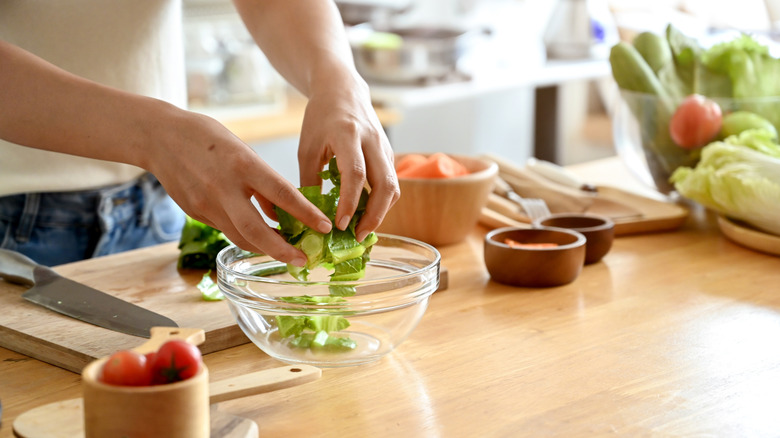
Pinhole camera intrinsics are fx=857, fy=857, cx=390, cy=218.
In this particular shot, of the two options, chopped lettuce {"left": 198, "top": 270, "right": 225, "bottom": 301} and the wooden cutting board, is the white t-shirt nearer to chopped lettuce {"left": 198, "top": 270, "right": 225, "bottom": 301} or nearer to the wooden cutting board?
the wooden cutting board

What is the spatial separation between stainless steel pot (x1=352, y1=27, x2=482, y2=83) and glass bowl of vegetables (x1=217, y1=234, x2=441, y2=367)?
2.43 meters

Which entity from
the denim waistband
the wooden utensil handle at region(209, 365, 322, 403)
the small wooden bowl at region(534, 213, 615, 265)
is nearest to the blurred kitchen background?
the small wooden bowl at region(534, 213, 615, 265)

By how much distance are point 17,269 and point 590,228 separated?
89 cm

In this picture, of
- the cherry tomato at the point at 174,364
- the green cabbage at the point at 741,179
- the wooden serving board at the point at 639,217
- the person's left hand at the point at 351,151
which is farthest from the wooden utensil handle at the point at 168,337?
the green cabbage at the point at 741,179

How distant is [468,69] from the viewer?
3.87 meters

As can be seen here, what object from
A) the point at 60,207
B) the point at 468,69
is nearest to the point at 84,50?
the point at 60,207

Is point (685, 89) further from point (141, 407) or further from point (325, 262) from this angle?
point (141, 407)

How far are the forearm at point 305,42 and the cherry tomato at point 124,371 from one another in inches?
22.9

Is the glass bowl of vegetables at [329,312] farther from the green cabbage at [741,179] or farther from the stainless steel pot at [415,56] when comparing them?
the stainless steel pot at [415,56]

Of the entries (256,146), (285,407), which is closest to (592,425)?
(285,407)

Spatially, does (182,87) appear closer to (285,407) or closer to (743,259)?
(285,407)

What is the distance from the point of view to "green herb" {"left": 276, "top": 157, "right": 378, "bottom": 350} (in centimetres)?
99

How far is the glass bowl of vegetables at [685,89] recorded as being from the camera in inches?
65.3

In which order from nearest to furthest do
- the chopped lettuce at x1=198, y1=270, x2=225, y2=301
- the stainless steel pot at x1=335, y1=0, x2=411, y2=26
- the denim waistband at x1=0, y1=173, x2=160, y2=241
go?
the chopped lettuce at x1=198, y1=270, x2=225, y2=301, the denim waistband at x1=0, y1=173, x2=160, y2=241, the stainless steel pot at x1=335, y1=0, x2=411, y2=26
